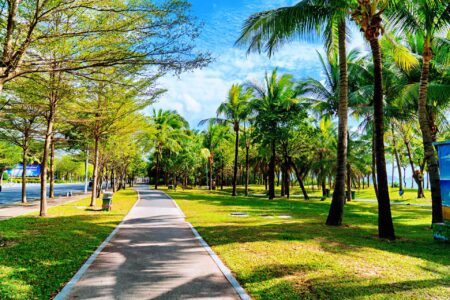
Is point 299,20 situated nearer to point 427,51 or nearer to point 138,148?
point 427,51

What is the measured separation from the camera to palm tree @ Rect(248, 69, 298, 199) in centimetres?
2561

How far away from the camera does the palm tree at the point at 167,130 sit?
40.5 m

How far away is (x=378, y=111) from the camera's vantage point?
9.22 m

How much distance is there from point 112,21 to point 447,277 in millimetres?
7934

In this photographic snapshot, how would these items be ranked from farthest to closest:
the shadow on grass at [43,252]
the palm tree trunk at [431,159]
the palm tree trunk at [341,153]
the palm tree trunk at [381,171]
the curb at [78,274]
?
the palm tree trunk at [341,153]
the palm tree trunk at [431,159]
the palm tree trunk at [381,171]
the shadow on grass at [43,252]
the curb at [78,274]

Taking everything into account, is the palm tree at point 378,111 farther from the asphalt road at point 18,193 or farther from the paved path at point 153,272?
the asphalt road at point 18,193

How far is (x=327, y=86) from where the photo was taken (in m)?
24.3

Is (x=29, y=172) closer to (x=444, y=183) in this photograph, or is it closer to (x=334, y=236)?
(x=334, y=236)

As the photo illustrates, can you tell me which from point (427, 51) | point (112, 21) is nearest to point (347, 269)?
point (112, 21)

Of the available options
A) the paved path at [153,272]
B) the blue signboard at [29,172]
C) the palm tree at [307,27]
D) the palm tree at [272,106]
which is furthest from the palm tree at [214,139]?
the blue signboard at [29,172]

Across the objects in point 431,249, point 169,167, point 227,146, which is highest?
point 227,146

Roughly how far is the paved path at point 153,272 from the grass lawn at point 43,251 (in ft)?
1.41

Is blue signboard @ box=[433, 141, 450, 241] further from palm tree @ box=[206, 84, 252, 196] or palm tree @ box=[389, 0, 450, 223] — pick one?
palm tree @ box=[206, 84, 252, 196]

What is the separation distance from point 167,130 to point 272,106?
1906 cm
